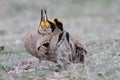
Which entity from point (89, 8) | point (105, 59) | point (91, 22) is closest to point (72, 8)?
point (89, 8)

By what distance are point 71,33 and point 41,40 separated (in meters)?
5.27

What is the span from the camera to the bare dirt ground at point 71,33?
6833 mm

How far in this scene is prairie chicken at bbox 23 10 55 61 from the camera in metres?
6.95

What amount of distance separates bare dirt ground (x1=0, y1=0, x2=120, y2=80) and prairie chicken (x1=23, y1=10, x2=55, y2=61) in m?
0.26

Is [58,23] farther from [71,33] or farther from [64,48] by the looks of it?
[71,33]

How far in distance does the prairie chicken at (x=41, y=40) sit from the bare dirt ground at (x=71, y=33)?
0.26 m

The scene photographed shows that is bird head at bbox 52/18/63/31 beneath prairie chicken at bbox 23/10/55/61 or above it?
above

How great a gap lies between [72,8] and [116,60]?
525 inches

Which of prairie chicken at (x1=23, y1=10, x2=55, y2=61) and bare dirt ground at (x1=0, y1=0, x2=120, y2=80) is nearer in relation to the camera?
bare dirt ground at (x1=0, y1=0, x2=120, y2=80)

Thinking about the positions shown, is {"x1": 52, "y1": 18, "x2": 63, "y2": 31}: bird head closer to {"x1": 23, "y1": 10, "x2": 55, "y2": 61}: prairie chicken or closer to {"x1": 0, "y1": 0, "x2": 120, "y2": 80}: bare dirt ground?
{"x1": 23, "y1": 10, "x2": 55, "y2": 61}: prairie chicken

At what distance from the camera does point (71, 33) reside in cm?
1230

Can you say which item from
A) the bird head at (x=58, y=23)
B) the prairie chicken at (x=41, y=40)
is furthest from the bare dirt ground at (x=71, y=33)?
the bird head at (x=58, y=23)

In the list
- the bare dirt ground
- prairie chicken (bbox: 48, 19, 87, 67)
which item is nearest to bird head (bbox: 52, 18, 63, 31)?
prairie chicken (bbox: 48, 19, 87, 67)

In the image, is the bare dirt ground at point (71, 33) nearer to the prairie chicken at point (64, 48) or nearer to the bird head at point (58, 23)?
the prairie chicken at point (64, 48)
